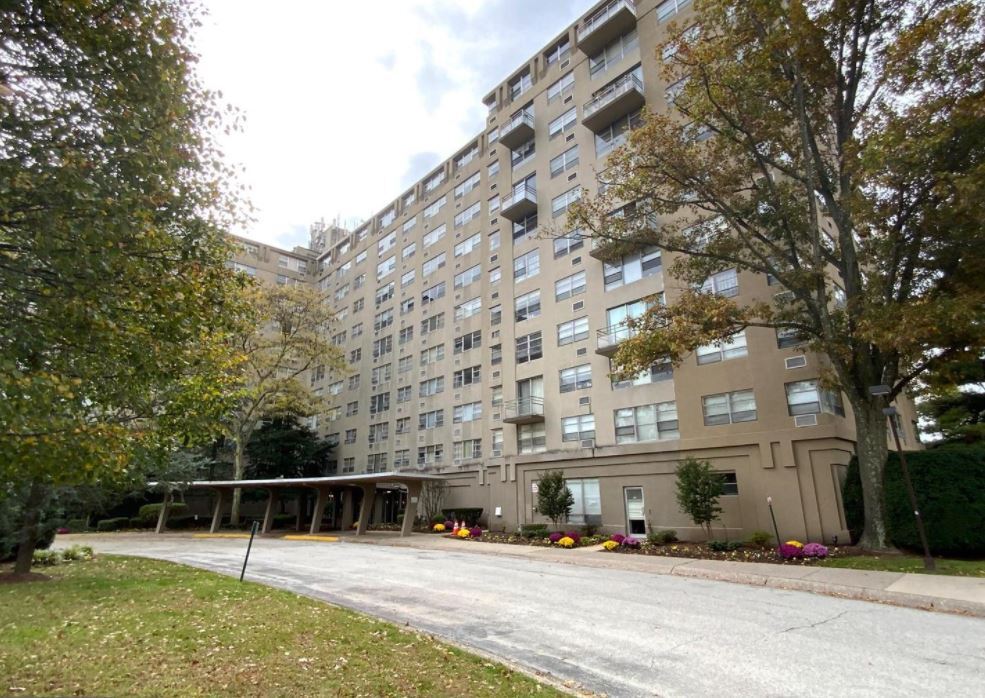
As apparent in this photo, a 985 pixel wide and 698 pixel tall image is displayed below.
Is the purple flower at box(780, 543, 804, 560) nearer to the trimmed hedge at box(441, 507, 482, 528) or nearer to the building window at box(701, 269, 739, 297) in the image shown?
the building window at box(701, 269, 739, 297)

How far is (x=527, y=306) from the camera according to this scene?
104 ft

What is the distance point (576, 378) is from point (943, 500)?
1514 cm

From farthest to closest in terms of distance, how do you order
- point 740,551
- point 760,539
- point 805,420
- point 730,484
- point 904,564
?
point 730,484 < point 805,420 < point 760,539 < point 740,551 < point 904,564

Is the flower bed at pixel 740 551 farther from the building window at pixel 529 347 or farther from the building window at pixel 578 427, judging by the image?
the building window at pixel 529 347

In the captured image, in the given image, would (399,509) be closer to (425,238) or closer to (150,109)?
(425,238)

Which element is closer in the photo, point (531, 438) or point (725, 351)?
point (725, 351)

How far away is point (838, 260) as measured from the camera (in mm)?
18234

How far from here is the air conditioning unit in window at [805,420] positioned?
1973cm

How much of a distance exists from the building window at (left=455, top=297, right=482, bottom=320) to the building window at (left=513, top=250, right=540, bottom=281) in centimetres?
439

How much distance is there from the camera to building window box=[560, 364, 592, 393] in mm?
27344

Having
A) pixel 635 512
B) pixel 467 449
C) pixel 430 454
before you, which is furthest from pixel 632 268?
pixel 430 454

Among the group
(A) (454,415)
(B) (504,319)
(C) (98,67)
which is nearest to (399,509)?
(A) (454,415)

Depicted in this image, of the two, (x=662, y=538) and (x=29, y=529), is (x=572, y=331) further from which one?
(x=29, y=529)

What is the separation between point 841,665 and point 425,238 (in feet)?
133
